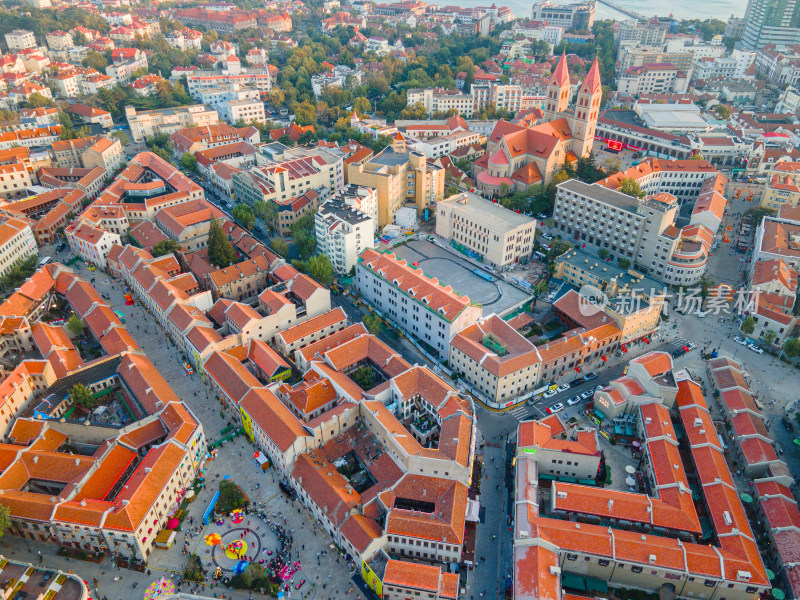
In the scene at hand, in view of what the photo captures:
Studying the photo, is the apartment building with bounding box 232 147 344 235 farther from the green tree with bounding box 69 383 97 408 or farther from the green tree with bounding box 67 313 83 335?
the green tree with bounding box 69 383 97 408

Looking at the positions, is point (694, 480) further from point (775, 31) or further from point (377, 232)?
point (775, 31)

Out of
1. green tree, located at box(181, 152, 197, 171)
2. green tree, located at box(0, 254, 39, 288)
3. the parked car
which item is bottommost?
the parked car

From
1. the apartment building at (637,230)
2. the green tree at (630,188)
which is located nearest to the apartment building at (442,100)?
the apartment building at (637,230)

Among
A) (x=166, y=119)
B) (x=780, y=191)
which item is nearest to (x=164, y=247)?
(x=166, y=119)

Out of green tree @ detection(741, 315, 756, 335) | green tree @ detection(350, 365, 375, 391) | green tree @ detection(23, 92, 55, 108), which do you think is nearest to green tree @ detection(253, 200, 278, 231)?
green tree @ detection(350, 365, 375, 391)

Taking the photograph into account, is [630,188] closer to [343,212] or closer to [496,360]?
[343,212]

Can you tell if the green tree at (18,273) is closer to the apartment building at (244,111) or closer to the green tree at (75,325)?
the green tree at (75,325)
